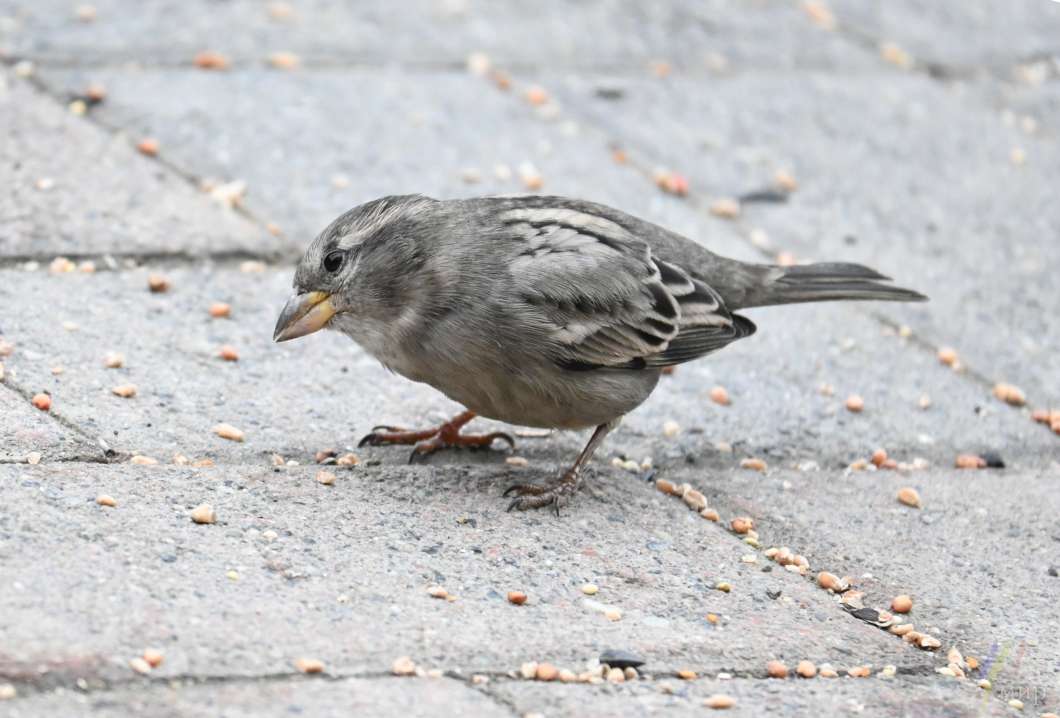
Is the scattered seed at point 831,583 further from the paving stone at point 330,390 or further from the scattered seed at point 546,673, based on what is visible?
the scattered seed at point 546,673

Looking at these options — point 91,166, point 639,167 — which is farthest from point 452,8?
point 91,166

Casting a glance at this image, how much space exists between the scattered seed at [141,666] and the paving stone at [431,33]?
4097mm

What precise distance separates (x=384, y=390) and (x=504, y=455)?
0.49 m

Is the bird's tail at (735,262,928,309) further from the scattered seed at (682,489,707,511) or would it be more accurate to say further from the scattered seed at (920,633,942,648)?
the scattered seed at (920,633,942,648)

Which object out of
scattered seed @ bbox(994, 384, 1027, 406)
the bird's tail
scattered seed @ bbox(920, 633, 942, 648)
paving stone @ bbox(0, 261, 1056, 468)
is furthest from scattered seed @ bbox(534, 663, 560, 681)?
scattered seed @ bbox(994, 384, 1027, 406)

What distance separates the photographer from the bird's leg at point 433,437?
4016 mm

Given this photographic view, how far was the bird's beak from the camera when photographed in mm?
3818

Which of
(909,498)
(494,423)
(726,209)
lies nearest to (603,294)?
(494,423)

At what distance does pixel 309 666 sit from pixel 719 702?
2.85ft

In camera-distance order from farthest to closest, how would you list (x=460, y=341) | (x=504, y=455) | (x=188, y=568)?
(x=504, y=455) → (x=460, y=341) → (x=188, y=568)

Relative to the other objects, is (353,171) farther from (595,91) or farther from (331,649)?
(331,649)

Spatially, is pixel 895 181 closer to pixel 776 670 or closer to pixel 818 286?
pixel 818 286

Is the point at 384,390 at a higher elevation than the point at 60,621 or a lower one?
lower

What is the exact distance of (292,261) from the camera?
5016 millimetres
